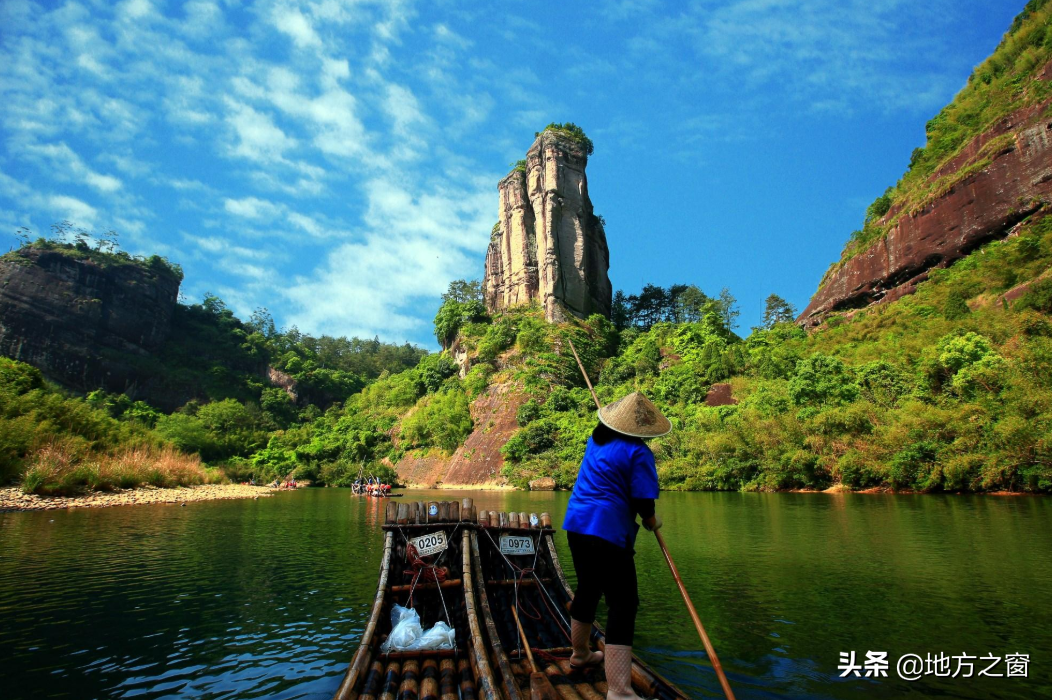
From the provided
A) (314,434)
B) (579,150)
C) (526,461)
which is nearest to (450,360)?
(314,434)

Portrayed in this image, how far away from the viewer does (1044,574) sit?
8.27m

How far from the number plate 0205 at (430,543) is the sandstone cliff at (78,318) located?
266 feet

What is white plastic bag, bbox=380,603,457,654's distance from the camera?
4.71 meters

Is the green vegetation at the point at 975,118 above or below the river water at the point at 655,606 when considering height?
above

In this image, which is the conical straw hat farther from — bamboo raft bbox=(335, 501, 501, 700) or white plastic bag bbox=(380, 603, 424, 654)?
white plastic bag bbox=(380, 603, 424, 654)

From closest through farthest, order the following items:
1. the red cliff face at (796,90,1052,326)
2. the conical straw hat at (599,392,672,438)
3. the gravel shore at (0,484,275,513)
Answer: the conical straw hat at (599,392,672,438) < the gravel shore at (0,484,275,513) < the red cliff face at (796,90,1052,326)

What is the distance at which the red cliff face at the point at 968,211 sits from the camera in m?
35.0

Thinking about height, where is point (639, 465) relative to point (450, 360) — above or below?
below

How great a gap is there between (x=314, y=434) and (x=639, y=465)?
64.1 m

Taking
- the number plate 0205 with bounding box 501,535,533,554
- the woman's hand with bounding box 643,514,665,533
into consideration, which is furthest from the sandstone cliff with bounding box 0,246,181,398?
the woman's hand with bounding box 643,514,665,533

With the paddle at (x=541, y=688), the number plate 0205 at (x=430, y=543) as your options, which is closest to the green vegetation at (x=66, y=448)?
the number plate 0205 at (x=430, y=543)

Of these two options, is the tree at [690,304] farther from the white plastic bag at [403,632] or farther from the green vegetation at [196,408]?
the white plastic bag at [403,632]

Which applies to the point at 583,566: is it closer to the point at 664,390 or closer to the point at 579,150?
the point at 664,390

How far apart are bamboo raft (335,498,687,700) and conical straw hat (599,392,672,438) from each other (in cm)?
170
